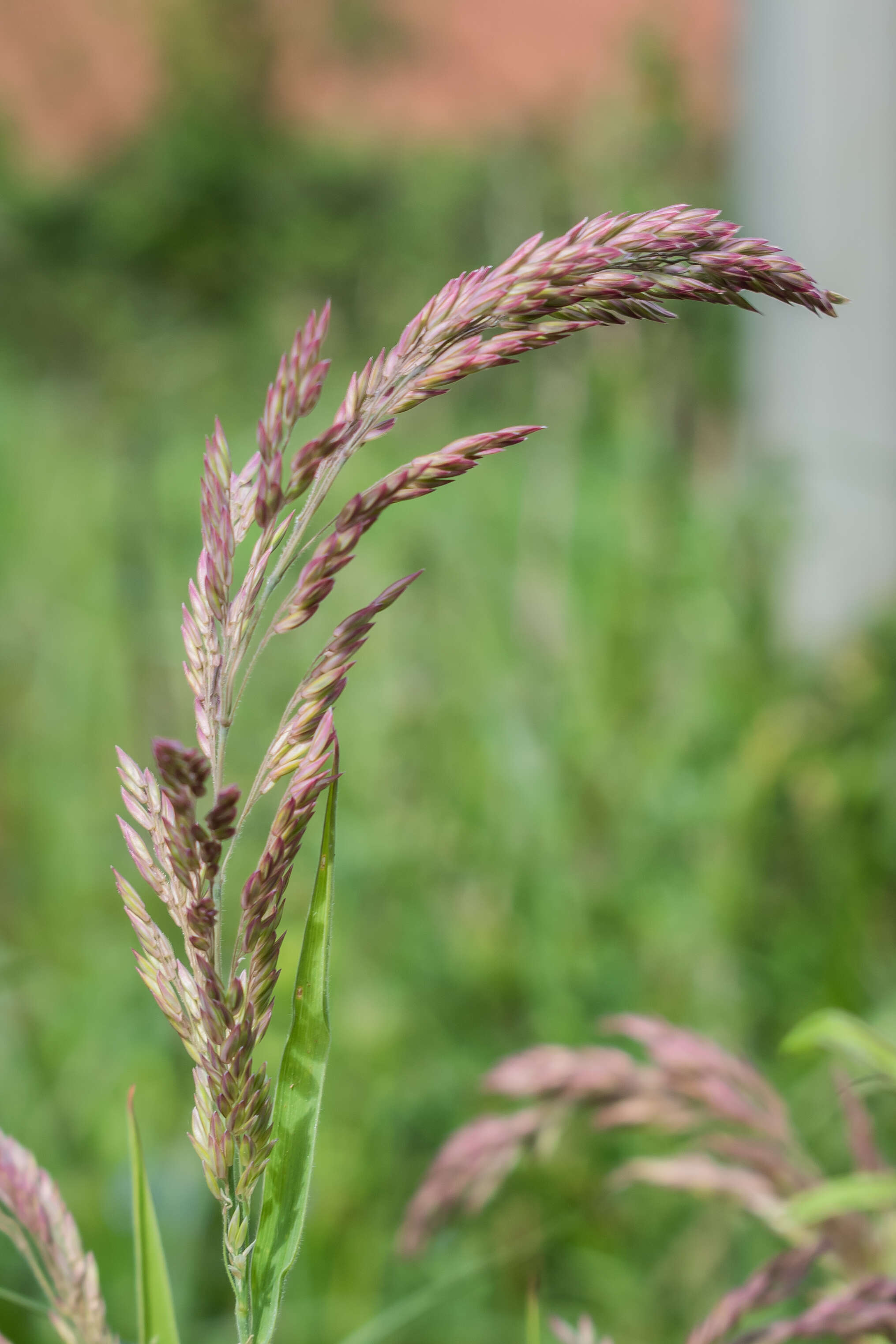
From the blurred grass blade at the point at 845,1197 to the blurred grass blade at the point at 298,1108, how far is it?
0.68 ft

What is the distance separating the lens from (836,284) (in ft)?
5.29

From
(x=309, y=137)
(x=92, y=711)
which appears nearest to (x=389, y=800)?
(x=92, y=711)

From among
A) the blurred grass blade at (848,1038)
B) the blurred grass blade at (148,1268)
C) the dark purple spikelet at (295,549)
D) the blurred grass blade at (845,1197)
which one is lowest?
the blurred grass blade at (845,1197)

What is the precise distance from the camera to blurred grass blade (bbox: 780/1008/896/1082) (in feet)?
1.21

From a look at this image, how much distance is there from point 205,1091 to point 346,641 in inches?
4.3

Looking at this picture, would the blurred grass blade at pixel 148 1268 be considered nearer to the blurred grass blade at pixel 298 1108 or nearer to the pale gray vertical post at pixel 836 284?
the blurred grass blade at pixel 298 1108

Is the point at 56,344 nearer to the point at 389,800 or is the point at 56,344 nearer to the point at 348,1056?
the point at 389,800

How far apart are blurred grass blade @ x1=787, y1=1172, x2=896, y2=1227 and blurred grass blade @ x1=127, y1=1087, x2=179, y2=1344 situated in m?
0.22

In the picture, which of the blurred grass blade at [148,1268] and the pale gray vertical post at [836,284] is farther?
the pale gray vertical post at [836,284]

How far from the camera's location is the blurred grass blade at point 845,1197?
14.8 inches

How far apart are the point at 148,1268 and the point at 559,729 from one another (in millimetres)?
1035

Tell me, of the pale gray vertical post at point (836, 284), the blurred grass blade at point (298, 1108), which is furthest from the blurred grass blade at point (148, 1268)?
the pale gray vertical post at point (836, 284)

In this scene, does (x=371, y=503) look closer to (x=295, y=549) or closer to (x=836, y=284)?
(x=295, y=549)

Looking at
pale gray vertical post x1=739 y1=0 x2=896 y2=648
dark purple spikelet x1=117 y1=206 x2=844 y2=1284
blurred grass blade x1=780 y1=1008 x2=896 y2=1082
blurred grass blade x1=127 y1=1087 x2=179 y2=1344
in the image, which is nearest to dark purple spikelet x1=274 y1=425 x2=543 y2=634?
dark purple spikelet x1=117 y1=206 x2=844 y2=1284
